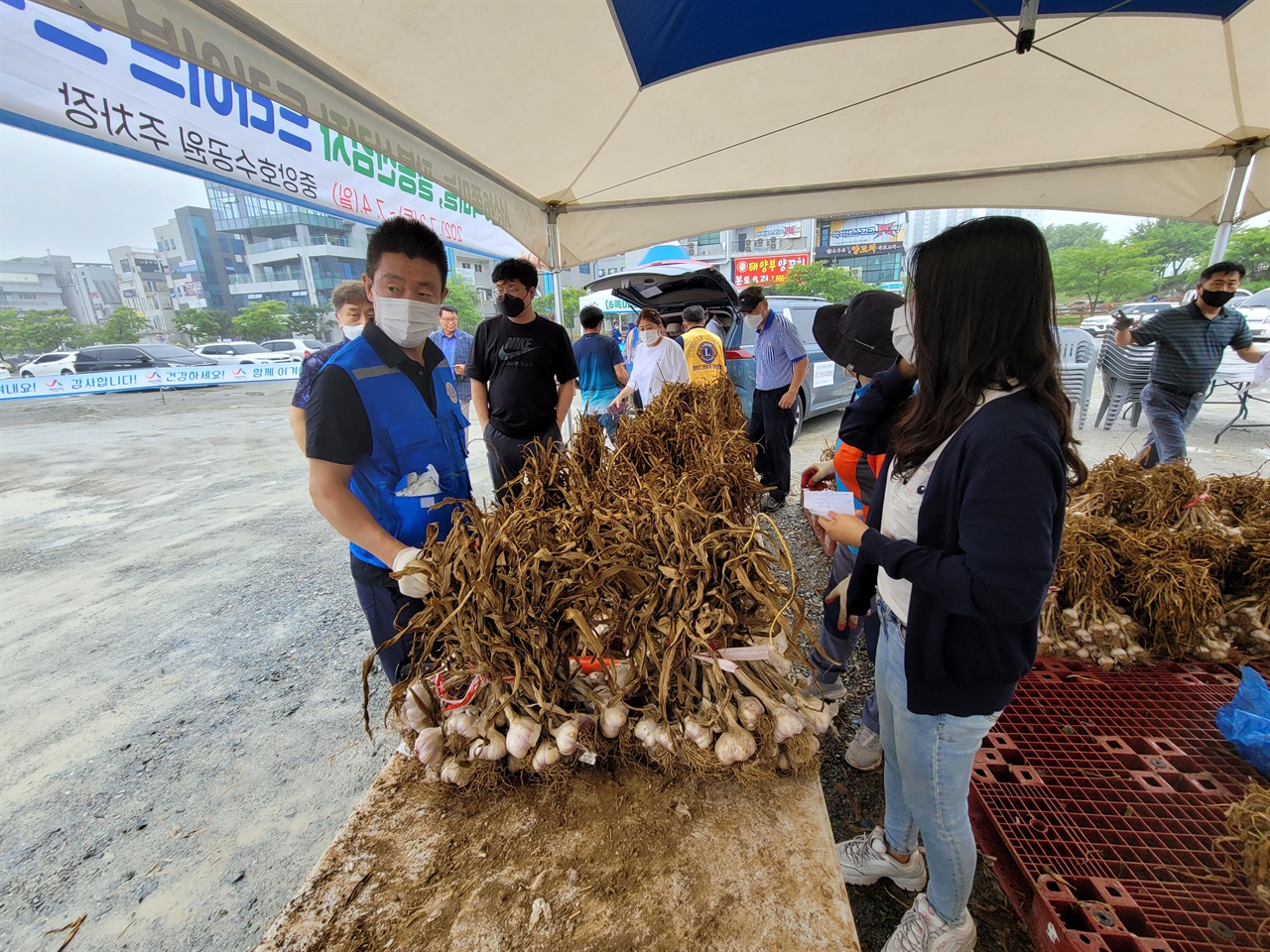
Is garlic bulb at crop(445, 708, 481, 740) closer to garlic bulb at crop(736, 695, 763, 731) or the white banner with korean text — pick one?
garlic bulb at crop(736, 695, 763, 731)

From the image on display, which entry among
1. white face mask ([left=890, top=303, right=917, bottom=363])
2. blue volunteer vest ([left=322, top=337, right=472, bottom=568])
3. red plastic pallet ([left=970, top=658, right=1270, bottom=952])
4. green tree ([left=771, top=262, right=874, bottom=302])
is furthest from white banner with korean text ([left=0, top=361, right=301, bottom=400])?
green tree ([left=771, top=262, right=874, bottom=302])

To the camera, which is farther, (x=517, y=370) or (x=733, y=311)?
(x=733, y=311)

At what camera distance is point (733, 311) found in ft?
24.1

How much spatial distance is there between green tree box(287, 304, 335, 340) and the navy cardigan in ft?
126

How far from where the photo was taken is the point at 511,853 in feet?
3.17

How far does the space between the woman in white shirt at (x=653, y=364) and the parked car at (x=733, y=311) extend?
2096 millimetres

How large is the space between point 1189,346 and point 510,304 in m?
4.66

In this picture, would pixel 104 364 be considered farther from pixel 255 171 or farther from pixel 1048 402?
pixel 1048 402

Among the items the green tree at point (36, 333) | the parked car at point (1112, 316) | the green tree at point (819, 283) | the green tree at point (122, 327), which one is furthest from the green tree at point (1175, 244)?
the green tree at point (36, 333)

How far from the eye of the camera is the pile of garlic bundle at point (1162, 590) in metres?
2.17

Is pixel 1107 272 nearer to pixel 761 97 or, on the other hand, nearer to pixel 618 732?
pixel 761 97

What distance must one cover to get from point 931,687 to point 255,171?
2.95m

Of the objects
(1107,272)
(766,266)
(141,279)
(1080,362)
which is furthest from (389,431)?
(141,279)

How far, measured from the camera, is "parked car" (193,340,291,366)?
1944cm
